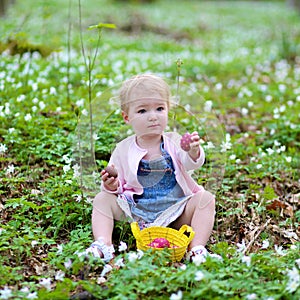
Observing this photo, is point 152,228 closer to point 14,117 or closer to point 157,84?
point 157,84

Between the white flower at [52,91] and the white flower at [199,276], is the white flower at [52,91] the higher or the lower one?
the higher one

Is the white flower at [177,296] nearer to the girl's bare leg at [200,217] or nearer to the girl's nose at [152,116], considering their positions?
the girl's bare leg at [200,217]

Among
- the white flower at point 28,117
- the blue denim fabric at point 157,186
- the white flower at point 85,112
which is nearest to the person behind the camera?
the blue denim fabric at point 157,186

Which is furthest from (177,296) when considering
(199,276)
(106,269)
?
(106,269)

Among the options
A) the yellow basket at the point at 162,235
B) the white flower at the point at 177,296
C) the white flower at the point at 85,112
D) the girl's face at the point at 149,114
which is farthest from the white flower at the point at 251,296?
the white flower at the point at 85,112

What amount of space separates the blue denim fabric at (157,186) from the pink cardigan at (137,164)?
45 millimetres

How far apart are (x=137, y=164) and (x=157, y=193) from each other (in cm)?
27

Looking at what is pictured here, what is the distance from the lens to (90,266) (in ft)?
11.7

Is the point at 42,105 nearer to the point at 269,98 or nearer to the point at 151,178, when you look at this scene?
the point at 151,178

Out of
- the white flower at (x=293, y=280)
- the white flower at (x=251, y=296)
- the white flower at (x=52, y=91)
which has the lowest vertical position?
the white flower at (x=251, y=296)

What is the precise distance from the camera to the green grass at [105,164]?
3242 mm

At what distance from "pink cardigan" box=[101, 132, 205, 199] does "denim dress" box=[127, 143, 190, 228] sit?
42mm

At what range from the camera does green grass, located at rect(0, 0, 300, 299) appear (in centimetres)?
324

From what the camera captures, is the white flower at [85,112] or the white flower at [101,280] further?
the white flower at [85,112]
